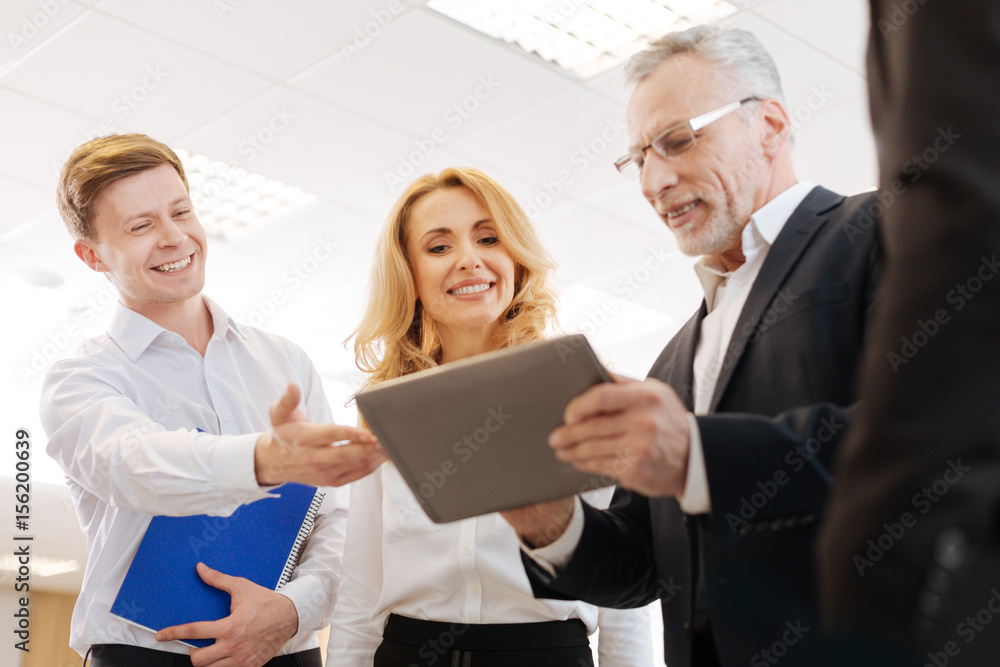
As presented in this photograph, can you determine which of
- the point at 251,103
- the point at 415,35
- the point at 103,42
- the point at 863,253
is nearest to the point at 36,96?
the point at 103,42

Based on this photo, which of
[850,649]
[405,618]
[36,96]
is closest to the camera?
[850,649]

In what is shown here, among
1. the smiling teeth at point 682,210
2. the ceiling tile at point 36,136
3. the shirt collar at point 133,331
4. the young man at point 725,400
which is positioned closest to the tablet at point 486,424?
the young man at point 725,400

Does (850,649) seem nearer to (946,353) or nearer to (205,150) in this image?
(946,353)

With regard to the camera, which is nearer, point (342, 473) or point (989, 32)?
point (989, 32)

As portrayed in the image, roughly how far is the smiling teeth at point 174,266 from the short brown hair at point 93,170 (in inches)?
7.2

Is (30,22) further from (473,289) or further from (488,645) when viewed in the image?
(488,645)

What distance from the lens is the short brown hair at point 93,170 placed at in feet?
6.87

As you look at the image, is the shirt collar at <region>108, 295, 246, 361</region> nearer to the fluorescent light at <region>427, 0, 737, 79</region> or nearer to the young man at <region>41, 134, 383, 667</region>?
the young man at <region>41, 134, 383, 667</region>

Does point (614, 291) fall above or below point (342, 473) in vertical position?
above

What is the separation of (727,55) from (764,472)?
110 cm

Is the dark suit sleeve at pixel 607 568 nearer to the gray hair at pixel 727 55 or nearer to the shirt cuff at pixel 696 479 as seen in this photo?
the shirt cuff at pixel 696 479

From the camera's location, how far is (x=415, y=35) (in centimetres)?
335

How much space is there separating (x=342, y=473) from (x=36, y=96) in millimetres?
2961

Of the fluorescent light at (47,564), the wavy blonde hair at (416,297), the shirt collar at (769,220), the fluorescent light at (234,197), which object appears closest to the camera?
the shirt collar at (769,220)
